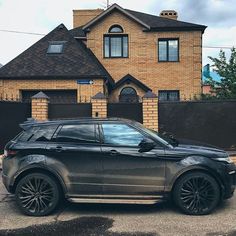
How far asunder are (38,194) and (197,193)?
2.65 metres

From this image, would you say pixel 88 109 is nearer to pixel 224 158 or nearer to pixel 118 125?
pixel 118 125

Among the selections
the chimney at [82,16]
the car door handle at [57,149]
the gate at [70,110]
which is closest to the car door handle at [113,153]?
the car door handle at [57,149]

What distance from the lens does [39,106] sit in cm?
1151

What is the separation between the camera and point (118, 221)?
18.5 ft

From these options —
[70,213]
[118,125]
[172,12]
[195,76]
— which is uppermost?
[172,12]

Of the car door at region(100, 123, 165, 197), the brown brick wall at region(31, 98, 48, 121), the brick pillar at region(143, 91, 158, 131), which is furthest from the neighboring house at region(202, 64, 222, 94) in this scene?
the car door at region(100, 123, 165, 197)

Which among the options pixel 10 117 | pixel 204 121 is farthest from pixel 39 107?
pixel 204 121

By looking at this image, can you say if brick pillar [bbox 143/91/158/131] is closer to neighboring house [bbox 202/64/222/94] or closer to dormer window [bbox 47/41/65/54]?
neighboring house [bbox 202/64/222/94]

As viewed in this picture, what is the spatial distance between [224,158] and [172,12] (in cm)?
2331

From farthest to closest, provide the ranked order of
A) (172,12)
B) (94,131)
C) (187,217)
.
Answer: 1. (172,12)
2. (94,131)
3. (187,217)

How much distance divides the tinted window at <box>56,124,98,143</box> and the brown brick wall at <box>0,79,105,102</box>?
11.8m

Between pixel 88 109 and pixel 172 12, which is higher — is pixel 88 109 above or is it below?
below

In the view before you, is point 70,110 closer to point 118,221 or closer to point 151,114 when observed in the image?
point 151,114

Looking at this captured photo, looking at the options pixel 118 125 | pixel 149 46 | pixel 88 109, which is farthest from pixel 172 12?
pixel 118 125
